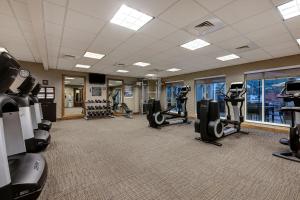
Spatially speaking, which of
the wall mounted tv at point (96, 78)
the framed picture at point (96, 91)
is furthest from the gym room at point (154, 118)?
the framed picture at point (96, 91)

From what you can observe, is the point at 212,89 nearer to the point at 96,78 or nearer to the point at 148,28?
the point at 148,28

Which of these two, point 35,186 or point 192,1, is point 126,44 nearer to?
point 192,1

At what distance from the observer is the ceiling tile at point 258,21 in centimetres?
261

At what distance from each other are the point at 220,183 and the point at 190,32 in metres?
3.02

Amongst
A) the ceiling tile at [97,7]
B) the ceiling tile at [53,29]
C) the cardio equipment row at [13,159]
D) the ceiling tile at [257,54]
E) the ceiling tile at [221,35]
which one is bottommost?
the cardio equipment row at [13,159]

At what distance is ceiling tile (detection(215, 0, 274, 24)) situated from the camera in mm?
2301

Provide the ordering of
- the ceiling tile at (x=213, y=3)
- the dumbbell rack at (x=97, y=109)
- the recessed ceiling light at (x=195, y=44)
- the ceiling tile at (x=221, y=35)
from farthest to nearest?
the dumbbell rack at (x=97, y=109) → the recessed ceiling light at (x=195, y=44) → the ceiling tile at (x=221, y=35) → the ceiling tile at (x=213, y=3)

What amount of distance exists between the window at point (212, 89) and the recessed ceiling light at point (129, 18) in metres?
5.39

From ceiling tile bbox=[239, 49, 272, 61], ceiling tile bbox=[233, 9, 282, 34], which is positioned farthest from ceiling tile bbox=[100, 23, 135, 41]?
ceiling tile bbox=[239, 49, 272, 61]

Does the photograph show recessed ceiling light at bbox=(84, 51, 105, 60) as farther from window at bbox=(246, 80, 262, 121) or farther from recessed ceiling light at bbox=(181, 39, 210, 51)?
window at bbox=(246, 80, 262, 121)

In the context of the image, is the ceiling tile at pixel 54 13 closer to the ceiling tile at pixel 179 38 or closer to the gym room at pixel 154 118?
the gym room at pixel 154 118

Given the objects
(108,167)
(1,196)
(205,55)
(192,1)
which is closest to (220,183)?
(108,167)

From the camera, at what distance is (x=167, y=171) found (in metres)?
2.47

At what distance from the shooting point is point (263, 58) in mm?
5430
